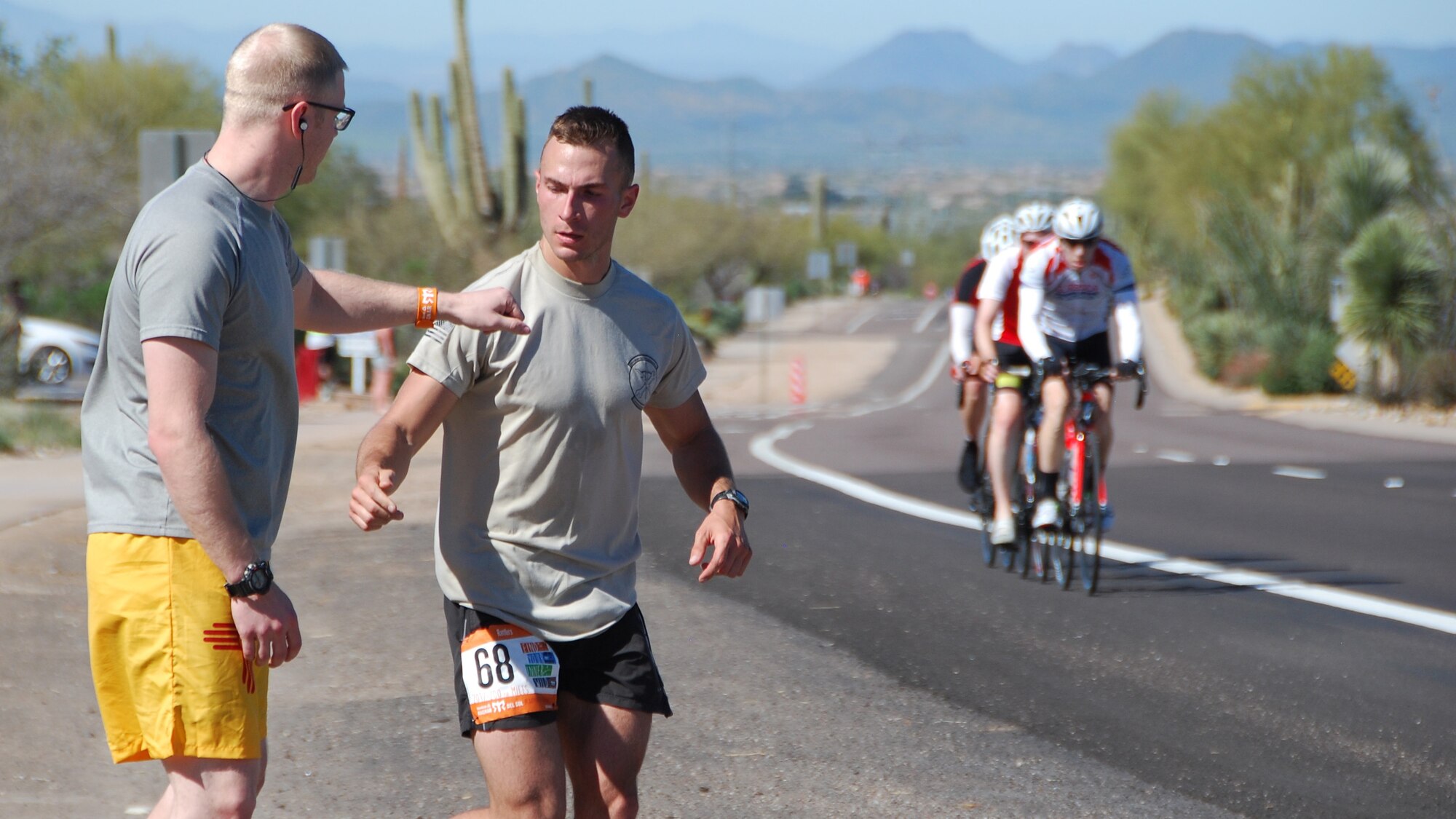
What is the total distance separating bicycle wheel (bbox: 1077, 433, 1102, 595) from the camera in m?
8.91

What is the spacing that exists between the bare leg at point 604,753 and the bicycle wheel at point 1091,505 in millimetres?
5589

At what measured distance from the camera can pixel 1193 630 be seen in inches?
313

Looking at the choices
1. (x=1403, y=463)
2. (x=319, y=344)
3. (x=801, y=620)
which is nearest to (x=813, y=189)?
(x=319, y=344)

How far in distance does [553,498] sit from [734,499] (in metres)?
A: 0.48

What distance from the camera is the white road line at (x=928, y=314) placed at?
85000 millimetres

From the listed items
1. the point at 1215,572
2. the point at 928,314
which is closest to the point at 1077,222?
the point at 1215,572

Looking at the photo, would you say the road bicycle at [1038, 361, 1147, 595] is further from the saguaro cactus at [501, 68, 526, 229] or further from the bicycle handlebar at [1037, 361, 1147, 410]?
the saguaro cactus at [501, 68, 526, 229]

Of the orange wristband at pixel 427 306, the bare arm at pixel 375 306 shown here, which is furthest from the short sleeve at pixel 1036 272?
the orange wristband at pixel 427 306

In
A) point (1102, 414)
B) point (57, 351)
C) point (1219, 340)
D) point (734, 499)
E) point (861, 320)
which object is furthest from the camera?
point (861, 320)

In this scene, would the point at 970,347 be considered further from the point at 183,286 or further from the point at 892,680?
the point at 183,286

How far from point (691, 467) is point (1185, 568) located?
6632 mm

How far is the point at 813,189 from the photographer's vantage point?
142m

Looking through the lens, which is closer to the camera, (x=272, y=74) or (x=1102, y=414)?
(x=272, y=74)

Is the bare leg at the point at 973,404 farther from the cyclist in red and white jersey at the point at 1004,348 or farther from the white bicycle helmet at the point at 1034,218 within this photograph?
the white bicycle helmet at the point at 1034,218
